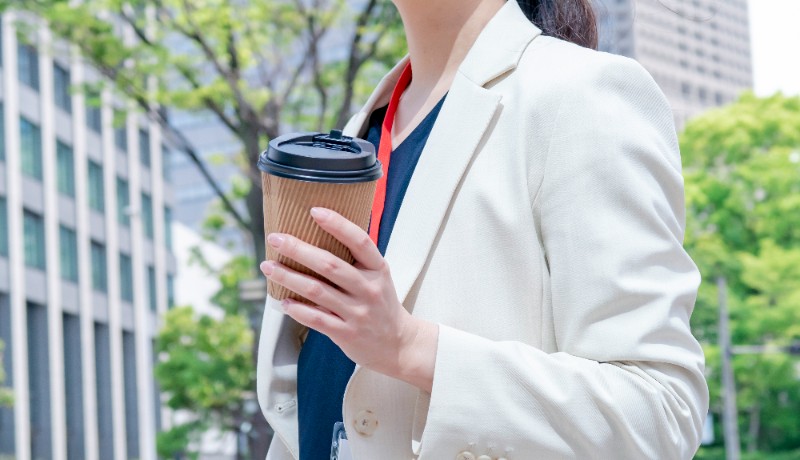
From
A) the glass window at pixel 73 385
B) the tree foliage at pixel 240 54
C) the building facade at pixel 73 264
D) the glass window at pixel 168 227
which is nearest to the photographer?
the tree foliage at pixel 240 54

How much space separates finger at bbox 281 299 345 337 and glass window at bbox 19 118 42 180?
33273 millimetres

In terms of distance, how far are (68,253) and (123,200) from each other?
17.5 feet

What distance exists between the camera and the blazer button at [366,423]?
1.40m

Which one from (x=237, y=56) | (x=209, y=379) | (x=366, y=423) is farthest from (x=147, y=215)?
(x=366, y=423)

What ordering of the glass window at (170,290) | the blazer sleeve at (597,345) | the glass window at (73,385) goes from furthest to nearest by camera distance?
the glass window at (170,290)
the glass window at (73,385)
the blazer sleeve at (597,345)

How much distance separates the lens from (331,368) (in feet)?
5.39

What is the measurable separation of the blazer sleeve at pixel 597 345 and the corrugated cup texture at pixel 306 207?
0.70 feet

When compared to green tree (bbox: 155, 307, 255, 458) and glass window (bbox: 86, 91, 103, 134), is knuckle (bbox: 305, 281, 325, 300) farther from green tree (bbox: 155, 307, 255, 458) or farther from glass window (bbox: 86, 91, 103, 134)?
glass window (bbox: 86, 91, 103, 134)

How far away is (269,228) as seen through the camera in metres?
→ 1.17

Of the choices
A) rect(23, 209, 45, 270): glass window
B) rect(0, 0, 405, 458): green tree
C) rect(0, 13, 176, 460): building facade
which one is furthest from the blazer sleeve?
rect(23, 209, 45, 270): glass window

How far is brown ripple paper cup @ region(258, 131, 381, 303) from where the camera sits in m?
1.12

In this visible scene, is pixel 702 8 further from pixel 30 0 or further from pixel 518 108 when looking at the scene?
pixel 30 0

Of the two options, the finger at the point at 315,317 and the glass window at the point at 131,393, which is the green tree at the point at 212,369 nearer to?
the finger at the point at 315,317

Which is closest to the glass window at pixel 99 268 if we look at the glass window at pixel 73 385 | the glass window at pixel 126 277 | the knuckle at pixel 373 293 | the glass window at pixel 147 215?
the glass window at pixel 126 277
